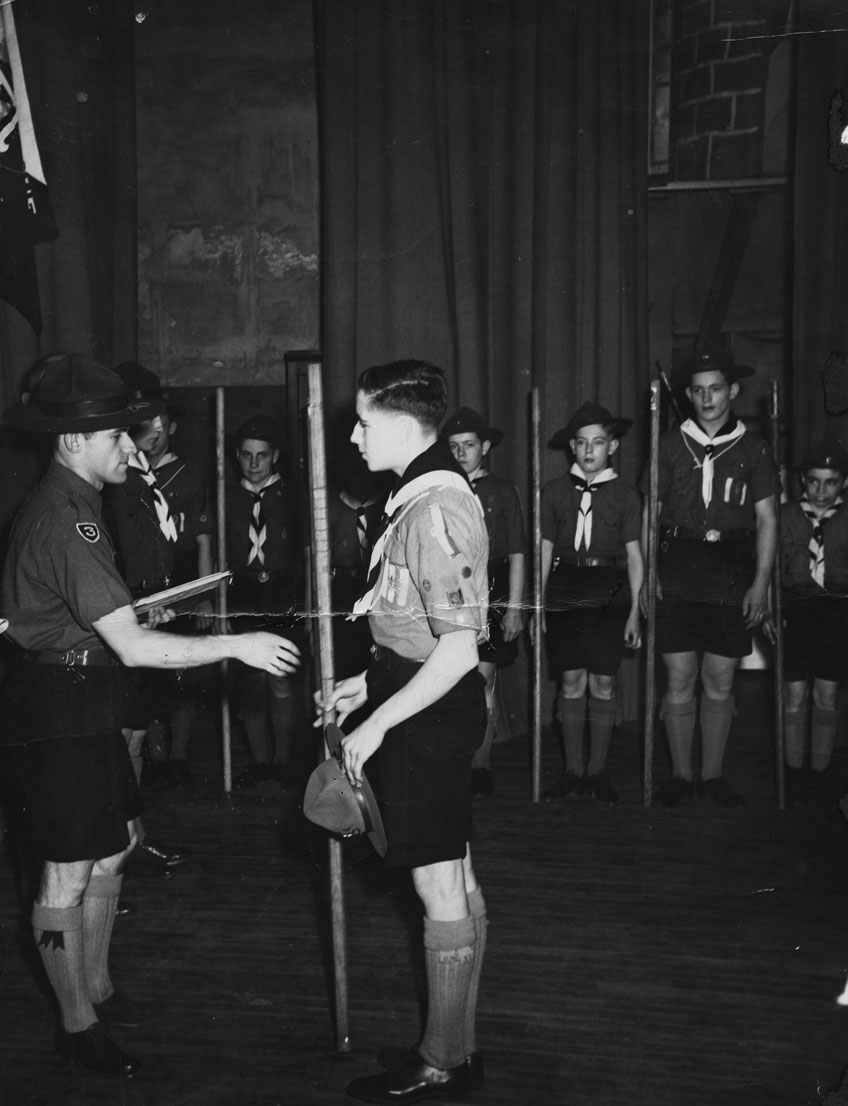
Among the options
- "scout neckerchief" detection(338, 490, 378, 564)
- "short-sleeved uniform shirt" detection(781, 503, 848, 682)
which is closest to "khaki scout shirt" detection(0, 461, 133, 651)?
"scout neckerchief" detection(338, 490, 378, 564)

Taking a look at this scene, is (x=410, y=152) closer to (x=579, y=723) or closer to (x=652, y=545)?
(x=652, y=545)

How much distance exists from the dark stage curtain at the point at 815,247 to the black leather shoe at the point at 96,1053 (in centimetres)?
439

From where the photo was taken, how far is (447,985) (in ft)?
7.64

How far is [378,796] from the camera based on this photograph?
2.34 m

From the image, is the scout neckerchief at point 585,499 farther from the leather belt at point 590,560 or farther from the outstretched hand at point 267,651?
the outstretched hand at point 267,651

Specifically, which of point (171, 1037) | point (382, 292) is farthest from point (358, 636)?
point (171, 1037)

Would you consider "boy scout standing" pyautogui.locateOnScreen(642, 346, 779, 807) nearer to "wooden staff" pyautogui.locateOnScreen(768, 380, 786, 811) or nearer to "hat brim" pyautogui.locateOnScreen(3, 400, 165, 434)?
"wooden staff" pyautogui.locateOnScreen(768, 380, 786, 811)

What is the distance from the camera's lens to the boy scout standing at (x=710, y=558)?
4340 mm

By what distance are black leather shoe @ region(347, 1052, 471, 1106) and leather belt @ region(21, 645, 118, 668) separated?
3.99 feet

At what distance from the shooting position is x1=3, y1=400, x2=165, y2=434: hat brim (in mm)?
2420

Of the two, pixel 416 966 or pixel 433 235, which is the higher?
pixel 433 235

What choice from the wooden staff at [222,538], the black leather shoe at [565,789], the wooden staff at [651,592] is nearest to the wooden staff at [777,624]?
the wooden staff at [651,592]

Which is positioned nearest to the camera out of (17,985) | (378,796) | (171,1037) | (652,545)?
(378,796)

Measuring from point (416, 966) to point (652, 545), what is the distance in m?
2.14
